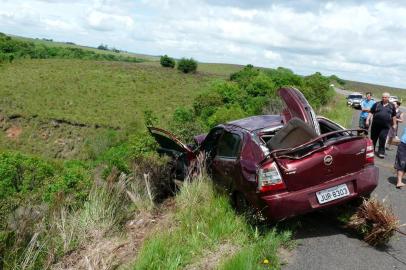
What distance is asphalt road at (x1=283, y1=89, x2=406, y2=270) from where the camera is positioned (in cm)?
554

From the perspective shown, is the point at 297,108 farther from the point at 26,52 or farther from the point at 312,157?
the point at 26,52

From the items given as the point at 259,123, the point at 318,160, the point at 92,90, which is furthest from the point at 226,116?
the point at 92,90

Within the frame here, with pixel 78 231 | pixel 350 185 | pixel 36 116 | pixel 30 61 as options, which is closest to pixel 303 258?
pixel 350 185

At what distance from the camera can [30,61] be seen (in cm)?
8294

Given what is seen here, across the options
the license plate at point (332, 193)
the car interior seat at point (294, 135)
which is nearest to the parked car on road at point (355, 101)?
the license plate at point (332, 193)

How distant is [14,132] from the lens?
5375 cm

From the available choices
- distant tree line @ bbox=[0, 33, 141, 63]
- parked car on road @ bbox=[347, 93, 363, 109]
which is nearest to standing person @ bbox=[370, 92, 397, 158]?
parked car on road @ bbox=[347, 93, 363, 109]

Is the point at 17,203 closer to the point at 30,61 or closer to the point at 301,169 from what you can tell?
the point at 301,169

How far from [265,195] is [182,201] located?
194cm

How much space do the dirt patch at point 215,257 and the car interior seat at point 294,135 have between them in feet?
4.82

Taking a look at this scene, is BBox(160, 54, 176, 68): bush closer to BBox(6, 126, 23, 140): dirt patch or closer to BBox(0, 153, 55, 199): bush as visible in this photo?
BBox(6, 126, 23, 140): dirt patch

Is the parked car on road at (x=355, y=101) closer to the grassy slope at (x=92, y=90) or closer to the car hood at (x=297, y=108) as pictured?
the grassy slope at (x=92, y=90)

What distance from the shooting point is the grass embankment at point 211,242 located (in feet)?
17.5

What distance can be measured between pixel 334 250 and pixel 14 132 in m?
53.1
